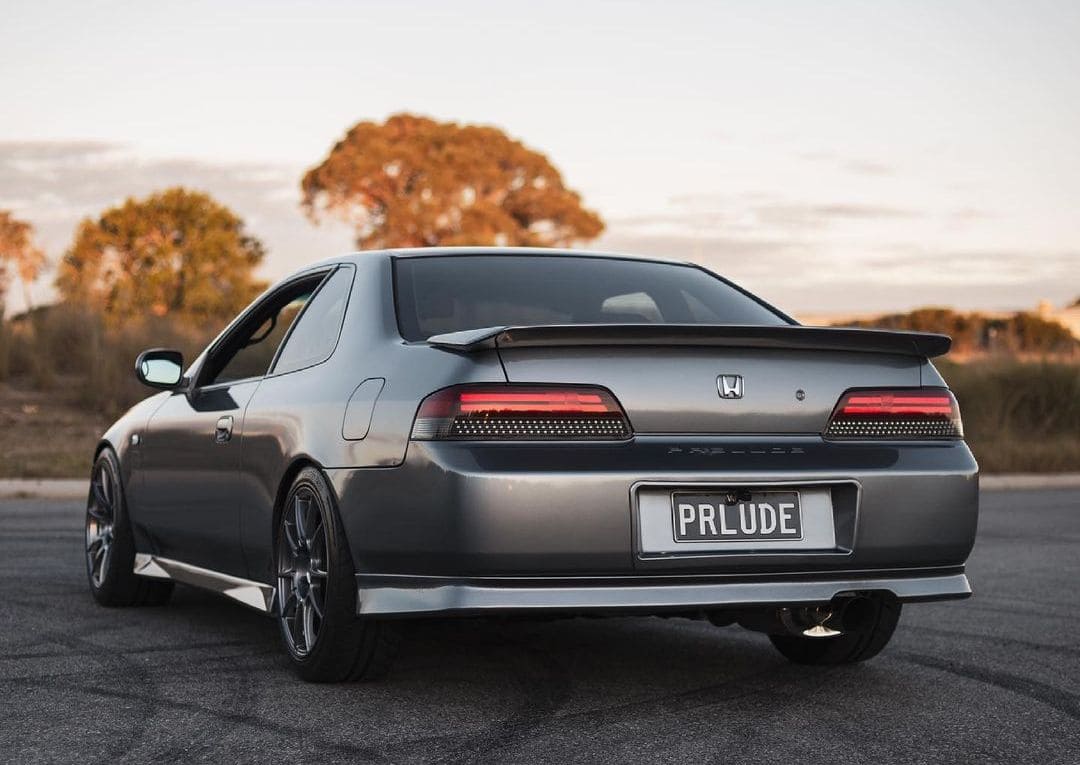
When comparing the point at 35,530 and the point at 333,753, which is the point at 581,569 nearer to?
the point at 333,753

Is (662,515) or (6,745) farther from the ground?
(662,515)

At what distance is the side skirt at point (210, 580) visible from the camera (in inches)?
214

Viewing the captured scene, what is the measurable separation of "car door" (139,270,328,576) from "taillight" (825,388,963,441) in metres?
2.09

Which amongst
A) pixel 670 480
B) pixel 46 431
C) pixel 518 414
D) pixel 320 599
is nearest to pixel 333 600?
pixel 320 599

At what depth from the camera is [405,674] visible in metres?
5.18

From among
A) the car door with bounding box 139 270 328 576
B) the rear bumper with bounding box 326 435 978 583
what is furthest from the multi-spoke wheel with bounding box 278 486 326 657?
the car door with bounding box 139 270 328 576

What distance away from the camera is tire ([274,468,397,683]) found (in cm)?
477

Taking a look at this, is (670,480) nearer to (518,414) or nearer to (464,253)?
(518,414)

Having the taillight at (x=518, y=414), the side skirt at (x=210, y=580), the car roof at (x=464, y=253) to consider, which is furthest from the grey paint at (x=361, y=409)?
the side skirt at (x=210, y=580)

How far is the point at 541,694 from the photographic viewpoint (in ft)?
16.0

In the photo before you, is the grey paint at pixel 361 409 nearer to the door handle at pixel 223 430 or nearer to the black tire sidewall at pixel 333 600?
the black tire sidewall at pixel 333 600

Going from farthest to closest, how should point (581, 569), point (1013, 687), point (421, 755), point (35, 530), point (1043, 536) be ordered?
point (1043, 536)
point (35, 530)
point (1013, 687)
point (581, 569)
point (421, 755)

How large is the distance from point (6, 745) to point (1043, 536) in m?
8.34

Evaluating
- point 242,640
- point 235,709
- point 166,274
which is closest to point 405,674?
point 235,709
